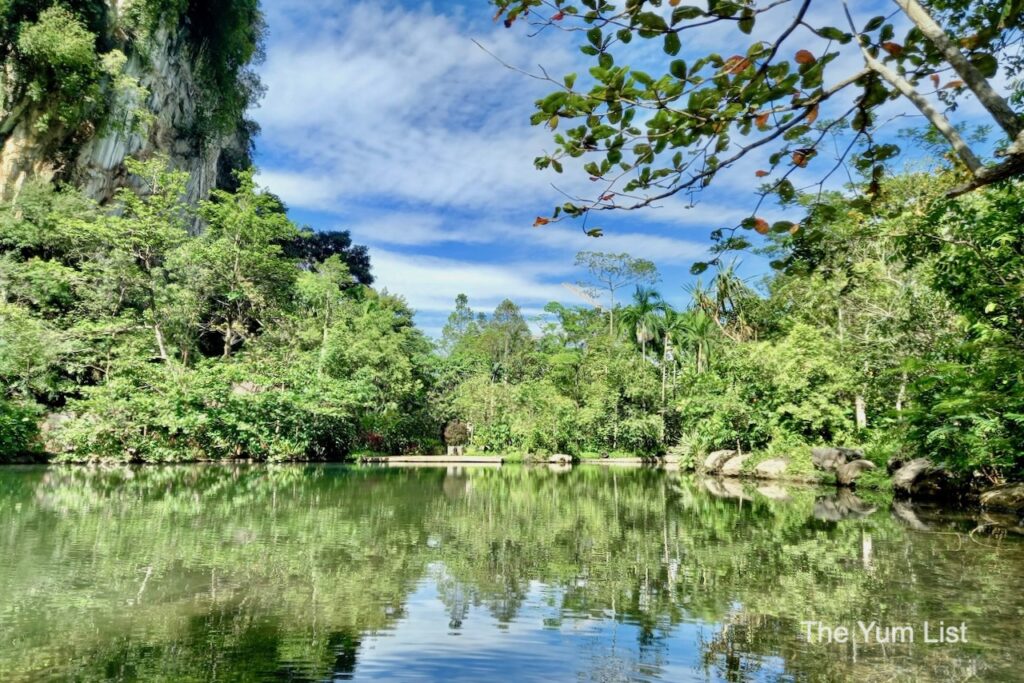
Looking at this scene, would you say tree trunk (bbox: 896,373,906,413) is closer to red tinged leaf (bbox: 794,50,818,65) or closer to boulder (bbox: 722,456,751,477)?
boulder (bbox: 722,456,751,477)

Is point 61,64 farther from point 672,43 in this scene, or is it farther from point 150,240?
point 672,43

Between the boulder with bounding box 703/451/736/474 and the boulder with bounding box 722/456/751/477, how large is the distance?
548 millimetres

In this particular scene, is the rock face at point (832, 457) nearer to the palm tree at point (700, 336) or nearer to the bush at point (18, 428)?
the palm tree at point (700, 336)

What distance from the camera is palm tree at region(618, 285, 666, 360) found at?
34.3 meters

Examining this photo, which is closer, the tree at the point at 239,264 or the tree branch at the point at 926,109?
the tree branch at the point at 926,109

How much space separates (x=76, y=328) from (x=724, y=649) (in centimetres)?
2194

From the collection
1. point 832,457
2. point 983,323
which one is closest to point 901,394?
point 832,457

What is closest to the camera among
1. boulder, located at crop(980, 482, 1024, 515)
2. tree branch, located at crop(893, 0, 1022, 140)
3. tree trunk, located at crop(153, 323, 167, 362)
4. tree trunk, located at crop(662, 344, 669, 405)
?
tree branch, located at crop(893, 0, 1022, 140)

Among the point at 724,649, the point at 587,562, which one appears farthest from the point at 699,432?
the point at 724,649

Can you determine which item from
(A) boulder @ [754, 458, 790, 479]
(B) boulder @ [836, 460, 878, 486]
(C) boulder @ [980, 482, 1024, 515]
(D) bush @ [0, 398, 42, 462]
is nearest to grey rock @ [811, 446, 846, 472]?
(B) boulder @ [836, 460, 878, 486]

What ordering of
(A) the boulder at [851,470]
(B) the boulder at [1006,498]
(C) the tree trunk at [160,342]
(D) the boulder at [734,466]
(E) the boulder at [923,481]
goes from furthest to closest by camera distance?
(C) the tree trunk at [160,342] → (D) the boulder at [734,466] → (A) the boulder at [851,470] → (E) the boulder at [923,481] → (B) the boulder at [1006,498]

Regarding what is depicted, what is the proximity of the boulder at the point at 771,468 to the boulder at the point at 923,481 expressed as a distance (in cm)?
529

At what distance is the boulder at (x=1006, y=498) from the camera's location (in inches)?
382

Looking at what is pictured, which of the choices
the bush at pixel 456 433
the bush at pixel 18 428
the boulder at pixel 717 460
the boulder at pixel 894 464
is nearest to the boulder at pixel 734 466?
the boulder at pixel 717 460
